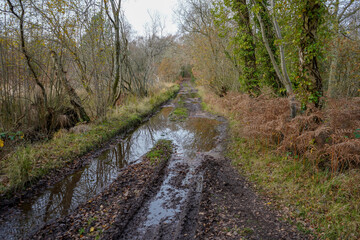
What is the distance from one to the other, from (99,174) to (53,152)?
1.84 m

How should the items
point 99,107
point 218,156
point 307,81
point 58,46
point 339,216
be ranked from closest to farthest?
point 339,216, point 307,81, point 218,156, point 58,46, point 99,107

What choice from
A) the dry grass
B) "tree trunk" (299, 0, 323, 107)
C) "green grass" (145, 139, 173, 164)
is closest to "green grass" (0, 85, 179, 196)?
"green grass" (145, 139, 173, 164)

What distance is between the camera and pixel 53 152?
683 cm

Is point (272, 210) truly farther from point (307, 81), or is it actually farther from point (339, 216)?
point (307, 81)

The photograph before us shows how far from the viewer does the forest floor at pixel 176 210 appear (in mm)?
3695

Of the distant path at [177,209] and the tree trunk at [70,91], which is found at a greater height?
the tree trunk at [70,91]

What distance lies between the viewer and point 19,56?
7484 mm

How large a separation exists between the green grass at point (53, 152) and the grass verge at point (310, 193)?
19.2 ft

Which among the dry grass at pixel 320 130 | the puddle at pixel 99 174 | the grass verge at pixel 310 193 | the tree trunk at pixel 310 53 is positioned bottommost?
the puddle at pixel 99 174

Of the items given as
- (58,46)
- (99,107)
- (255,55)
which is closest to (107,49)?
(58,46)

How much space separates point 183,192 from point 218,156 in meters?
2.63

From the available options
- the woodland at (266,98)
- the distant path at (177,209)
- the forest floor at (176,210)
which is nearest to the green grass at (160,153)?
the distant path at (177,209)

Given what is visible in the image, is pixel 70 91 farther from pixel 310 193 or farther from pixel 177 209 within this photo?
pixel 310 193

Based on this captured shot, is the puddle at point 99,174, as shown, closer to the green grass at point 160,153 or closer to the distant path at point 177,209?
the distant path at point 177,209
